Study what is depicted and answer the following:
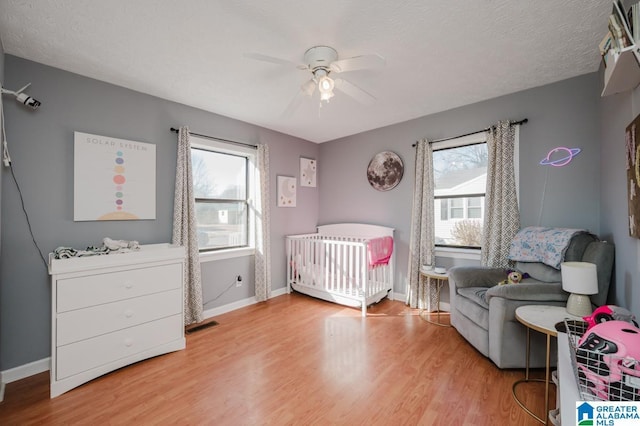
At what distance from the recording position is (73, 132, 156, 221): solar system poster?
2354 mm

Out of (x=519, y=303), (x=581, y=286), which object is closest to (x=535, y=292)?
(x=519, y=303)

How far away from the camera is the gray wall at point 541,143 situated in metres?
2.44

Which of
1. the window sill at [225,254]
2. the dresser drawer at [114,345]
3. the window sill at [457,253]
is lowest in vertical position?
the dresser drawer at [114,345]

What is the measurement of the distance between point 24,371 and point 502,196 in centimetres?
439

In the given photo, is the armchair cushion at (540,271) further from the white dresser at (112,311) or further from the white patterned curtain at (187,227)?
the white patterned curtain at (187,227)

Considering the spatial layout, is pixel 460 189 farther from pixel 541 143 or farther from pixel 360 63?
pixel 360 63

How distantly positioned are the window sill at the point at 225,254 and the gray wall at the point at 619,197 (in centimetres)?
343

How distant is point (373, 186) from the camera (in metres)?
3.97

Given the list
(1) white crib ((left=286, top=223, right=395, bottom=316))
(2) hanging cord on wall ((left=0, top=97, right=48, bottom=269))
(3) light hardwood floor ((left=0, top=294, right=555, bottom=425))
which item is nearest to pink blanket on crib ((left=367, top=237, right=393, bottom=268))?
(1) white crib ((left=286, top=223, right=395, bottom=316))

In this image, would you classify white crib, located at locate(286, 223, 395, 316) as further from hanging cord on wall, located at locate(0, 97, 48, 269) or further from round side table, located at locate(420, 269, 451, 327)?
hanging cord on wall, located at locate(0, 97, 48, 269)

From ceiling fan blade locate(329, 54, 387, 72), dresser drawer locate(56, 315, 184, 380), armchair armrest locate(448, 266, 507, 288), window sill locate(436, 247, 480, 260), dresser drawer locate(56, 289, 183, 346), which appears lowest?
dresser drawer locate(56, 315, 184, 380)

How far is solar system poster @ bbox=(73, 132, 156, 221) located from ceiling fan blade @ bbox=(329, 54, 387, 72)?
203 cm

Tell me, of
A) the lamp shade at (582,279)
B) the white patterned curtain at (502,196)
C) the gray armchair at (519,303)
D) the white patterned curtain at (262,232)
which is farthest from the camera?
the white patterned curtain at (262,232)

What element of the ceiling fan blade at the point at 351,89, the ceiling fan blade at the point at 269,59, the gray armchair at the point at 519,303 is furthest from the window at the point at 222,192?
the gray armchair at the point at 519,303
